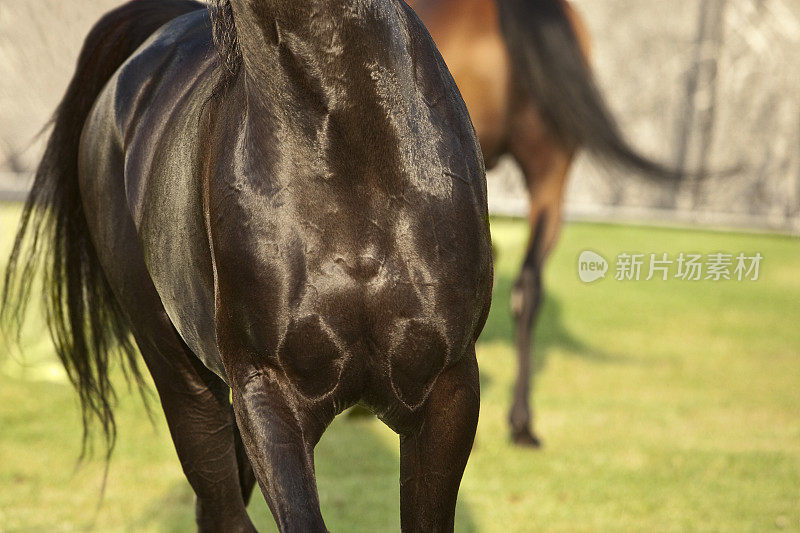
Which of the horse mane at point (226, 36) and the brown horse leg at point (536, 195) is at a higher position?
the horse mane at point (226, 36)

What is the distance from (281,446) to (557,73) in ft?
9.18

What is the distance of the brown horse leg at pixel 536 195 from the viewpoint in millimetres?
3871

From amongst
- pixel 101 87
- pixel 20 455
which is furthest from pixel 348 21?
pixel 20 455

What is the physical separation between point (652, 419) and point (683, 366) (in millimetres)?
1028

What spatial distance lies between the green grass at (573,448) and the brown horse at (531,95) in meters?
0.45

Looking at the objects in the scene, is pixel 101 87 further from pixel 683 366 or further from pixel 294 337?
pixel 683 366

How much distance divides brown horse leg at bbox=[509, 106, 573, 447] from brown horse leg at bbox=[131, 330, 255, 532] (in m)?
2.17

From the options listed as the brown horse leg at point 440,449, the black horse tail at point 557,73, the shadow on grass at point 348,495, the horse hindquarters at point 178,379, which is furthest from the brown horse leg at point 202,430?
the black horse tail at point 557,73

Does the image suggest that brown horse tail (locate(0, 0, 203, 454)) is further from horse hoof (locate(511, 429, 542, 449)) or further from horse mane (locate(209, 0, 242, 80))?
horse hoof (locate(511, 429, 542, 449))

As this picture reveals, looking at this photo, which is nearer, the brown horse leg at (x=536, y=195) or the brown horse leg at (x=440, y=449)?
the brown horse leg at (x=440, y=449)

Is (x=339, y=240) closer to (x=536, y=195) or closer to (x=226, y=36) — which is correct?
(x=226, y=36)

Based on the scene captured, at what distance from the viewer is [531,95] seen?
12.5ft

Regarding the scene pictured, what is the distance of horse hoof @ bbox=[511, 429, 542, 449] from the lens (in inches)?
153

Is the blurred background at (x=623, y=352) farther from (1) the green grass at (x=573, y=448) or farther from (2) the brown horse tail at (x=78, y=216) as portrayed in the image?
(2) the brown horse tail at (x=78, y=216)
